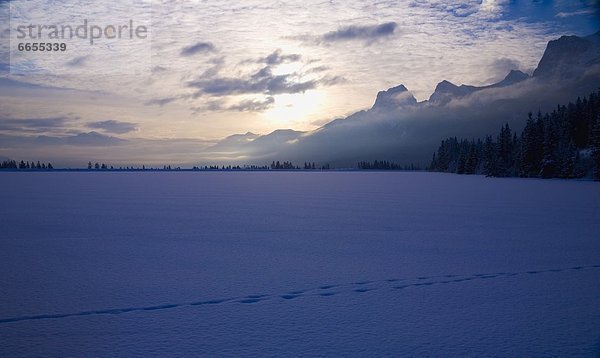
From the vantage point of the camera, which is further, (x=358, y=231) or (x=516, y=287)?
(x=358, y=231)

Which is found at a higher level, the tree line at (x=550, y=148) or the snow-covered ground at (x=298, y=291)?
the tree line at (x=550, y=148)

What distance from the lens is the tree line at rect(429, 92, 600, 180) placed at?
68.1 m

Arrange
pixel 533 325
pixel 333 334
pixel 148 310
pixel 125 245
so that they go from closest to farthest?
pixel 333 334
pixel 533 325
pixel 148 310
pixel 125 245

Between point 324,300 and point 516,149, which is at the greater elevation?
point 516,149

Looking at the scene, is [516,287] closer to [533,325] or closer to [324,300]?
[533,325]

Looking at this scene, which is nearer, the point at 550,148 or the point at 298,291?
the point at 298,291

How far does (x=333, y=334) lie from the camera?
519 cm

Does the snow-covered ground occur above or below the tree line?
below

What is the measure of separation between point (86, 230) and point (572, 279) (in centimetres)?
1401

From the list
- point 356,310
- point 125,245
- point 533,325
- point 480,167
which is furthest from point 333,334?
point 480,167

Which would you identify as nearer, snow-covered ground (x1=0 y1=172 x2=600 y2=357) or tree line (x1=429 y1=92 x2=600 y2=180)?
snow-covered ground (x1=0 y1=172 x2=600 y2=357)

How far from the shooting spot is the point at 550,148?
70188 mm

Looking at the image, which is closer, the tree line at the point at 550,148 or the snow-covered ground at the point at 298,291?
the snow-covered ground at the point at 298,291

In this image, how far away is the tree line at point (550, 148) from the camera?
6812 cm
